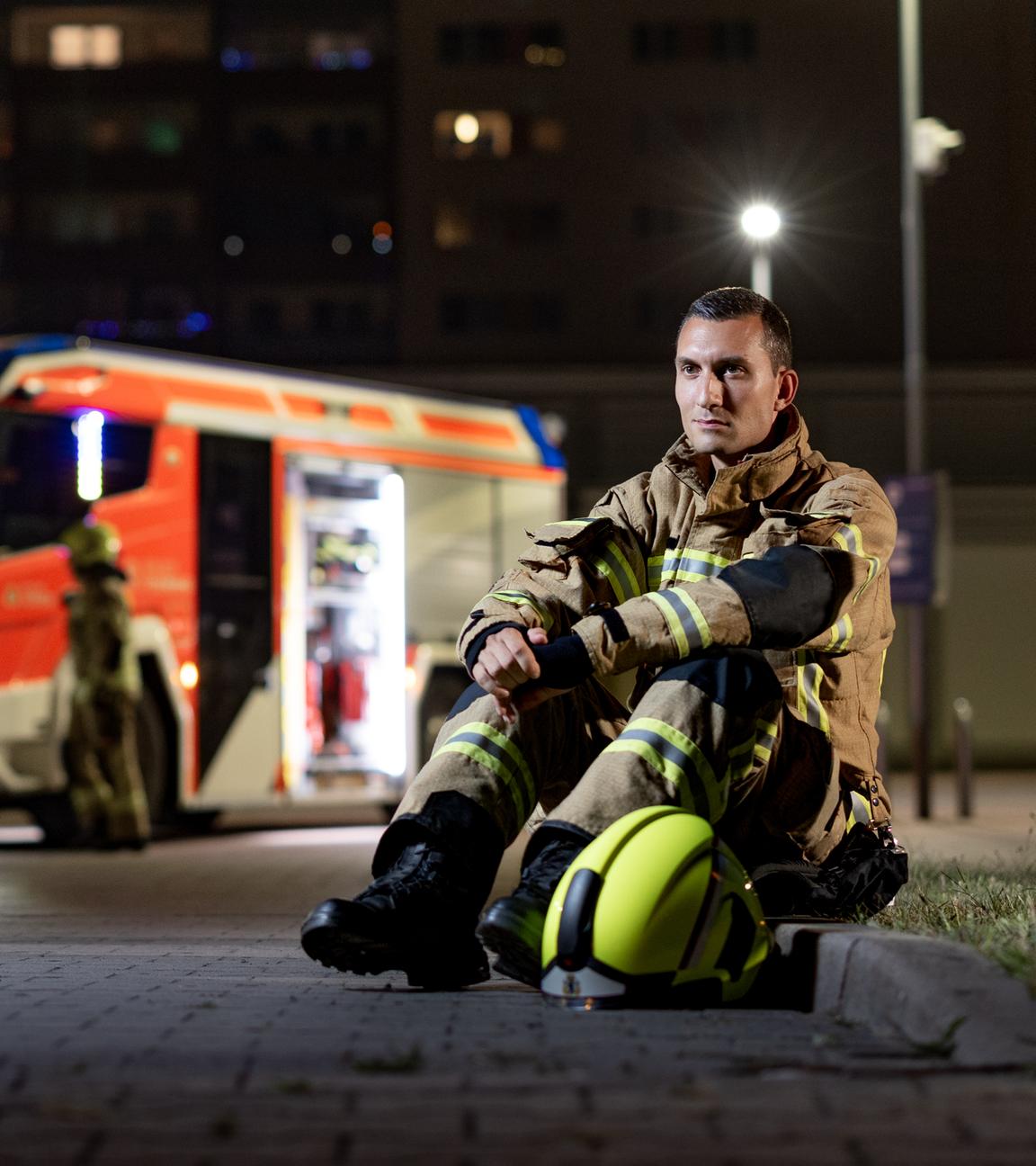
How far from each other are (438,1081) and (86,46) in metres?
56.0

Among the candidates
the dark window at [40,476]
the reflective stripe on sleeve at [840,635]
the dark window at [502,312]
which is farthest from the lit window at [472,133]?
the reflective stripe on sleeve at [840,635]

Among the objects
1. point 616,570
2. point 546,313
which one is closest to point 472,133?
point 546,313

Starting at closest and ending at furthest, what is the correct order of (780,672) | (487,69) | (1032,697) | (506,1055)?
(506,1055), (780,672), (1032,697), (487,69)

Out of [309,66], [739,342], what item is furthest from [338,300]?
[739,342]

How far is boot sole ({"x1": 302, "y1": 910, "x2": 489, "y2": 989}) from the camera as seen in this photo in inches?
184

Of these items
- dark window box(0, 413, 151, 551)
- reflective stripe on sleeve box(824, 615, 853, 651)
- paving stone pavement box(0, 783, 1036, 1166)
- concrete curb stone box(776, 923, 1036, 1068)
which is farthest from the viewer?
dark window box(0, 413, 151, 551)

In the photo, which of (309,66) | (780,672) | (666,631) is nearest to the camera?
(666,631)

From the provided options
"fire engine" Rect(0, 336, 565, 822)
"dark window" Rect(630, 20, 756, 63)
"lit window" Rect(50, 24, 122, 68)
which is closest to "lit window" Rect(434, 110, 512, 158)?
"dark window" Rect(630, 20, 756, 63)

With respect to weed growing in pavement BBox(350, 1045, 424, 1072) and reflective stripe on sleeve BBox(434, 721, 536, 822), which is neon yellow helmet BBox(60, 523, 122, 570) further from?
weed growing in pavement BBox(350, 1045, 424, 1072)

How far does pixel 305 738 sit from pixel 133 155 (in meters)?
43.1

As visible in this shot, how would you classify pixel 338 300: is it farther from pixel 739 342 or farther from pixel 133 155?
pixel 739 342

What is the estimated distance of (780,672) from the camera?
5.25 meters

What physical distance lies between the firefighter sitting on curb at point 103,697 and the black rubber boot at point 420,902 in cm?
834

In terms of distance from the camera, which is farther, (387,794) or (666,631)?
(387,794)
